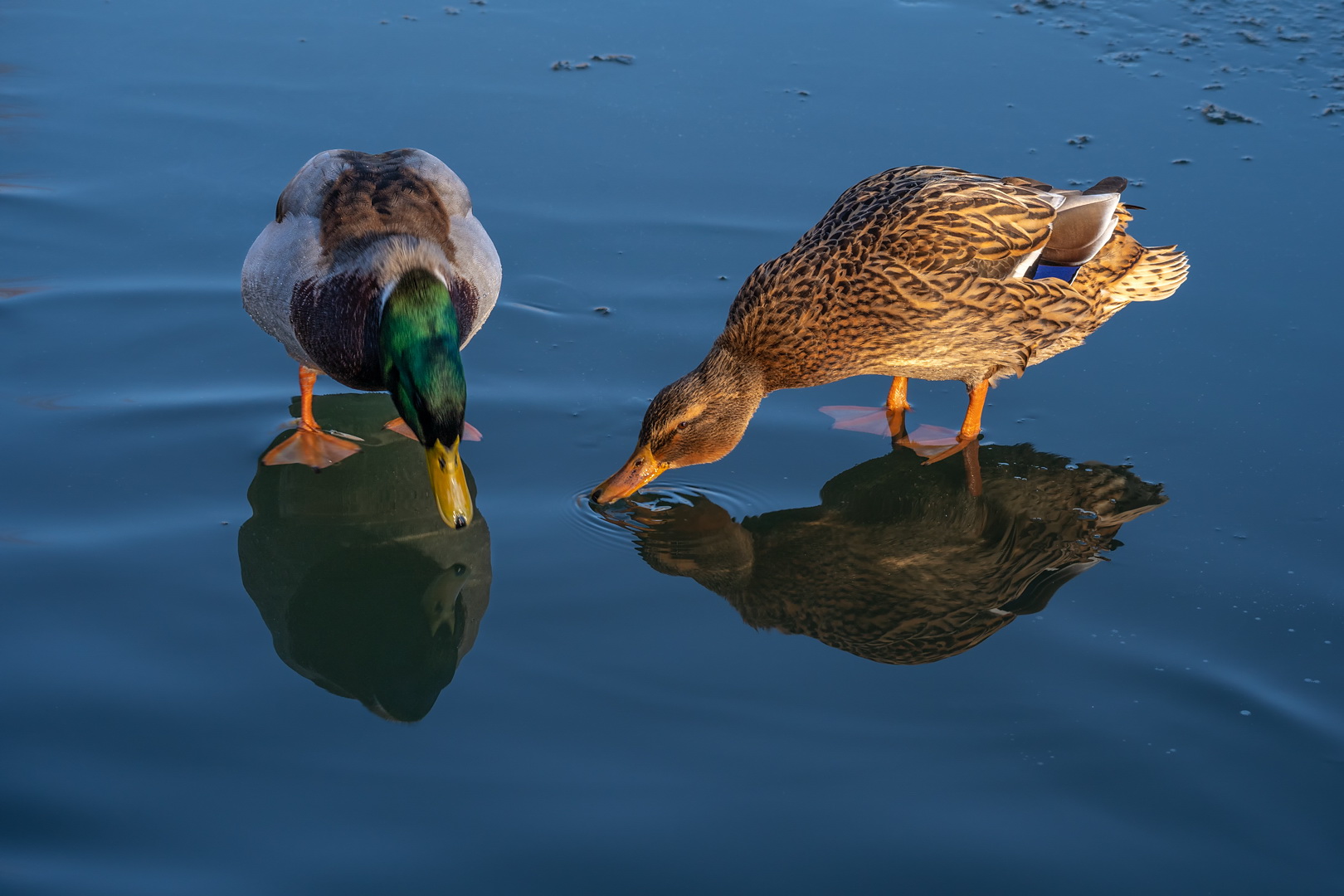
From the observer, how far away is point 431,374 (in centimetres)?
305

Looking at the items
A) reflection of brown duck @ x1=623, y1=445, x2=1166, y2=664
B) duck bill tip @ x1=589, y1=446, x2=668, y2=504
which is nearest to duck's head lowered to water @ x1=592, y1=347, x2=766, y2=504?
duck bill tip @ x1=589, y1=446, x2=668, y2=504

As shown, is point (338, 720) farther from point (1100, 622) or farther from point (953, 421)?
point (953, 421)

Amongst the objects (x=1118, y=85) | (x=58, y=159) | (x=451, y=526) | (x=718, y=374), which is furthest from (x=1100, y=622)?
(x=58, y=159)

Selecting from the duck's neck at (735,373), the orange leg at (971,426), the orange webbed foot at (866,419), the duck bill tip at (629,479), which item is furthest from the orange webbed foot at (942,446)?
the duck bill tip at (629,479)

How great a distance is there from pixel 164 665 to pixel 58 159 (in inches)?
124

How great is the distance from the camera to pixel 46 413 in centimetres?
369

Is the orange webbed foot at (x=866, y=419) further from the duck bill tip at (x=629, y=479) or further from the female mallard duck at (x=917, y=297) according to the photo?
the duck bill tip at (x=629, y=479)

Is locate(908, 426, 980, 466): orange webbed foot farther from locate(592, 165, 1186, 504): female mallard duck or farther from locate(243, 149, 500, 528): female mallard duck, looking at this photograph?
locate(243, 149, 500, 528): female mallard duck

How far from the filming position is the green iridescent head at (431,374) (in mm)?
3039

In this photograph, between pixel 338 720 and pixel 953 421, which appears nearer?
pixel 338 720

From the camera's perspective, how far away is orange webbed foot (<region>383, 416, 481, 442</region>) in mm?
3691

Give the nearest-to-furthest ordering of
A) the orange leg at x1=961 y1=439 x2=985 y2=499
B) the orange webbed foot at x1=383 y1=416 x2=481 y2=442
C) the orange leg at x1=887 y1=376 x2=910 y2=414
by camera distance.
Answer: the orange leg at x1=961 y1=439 x2=985 y2=499, the orange webbed foot at x1=383 y1=416 x2=481 y2=442, the orange leg at x1=887 y1=376 x2=910 y2=414

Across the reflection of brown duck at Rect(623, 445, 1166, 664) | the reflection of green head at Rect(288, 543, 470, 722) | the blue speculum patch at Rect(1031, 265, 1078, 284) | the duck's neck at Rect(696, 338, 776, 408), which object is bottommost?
the reflection of green head at Rect(288, 543, 470, 722)

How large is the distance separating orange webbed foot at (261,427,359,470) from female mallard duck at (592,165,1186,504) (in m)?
1.00
